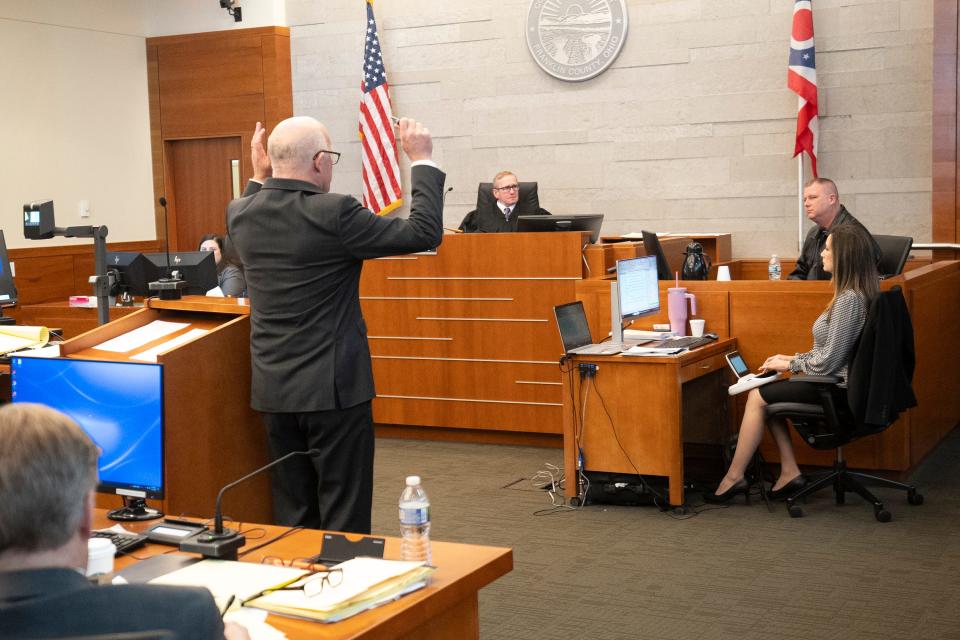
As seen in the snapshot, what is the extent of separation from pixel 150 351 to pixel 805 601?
2.55 meters

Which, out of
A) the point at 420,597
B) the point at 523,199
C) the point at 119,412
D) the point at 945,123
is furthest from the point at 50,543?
the point at 945,123

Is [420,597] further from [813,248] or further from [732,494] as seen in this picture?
[813,248]

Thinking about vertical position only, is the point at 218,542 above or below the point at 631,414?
above

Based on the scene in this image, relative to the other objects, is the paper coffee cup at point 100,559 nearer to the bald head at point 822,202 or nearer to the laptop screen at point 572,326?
the laptop screen at point 572,326

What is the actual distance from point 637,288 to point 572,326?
39 centimetres

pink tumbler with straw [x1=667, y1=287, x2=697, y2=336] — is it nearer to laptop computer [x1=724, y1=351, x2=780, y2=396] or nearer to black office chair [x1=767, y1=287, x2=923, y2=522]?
laptop computer [x1=724, y1=351, x2=780, y2=396]

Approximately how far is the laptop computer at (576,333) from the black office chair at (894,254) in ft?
6.34

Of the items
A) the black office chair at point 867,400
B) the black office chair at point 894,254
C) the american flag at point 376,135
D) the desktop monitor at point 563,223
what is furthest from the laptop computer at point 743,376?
the american flag at point 376,135

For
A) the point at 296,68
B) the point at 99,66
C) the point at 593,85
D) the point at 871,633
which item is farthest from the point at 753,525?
the point at 99,66

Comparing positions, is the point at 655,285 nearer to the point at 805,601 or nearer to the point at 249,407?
the point at 805,601

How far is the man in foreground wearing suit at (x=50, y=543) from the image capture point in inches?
57.1

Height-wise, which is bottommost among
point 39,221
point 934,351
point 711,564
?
point 711,564

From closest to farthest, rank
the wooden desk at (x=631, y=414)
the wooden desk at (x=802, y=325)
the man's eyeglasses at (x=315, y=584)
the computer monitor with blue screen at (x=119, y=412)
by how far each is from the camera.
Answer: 1. the man's eyeglasses at (x=315, y=584)
2. the computer monitor with blue screen at (x=119, y=412)
3. the wooden desk at (x=631, y=414)
4. the wooden desk at (x=802, y=325)

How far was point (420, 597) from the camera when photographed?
2.16m
